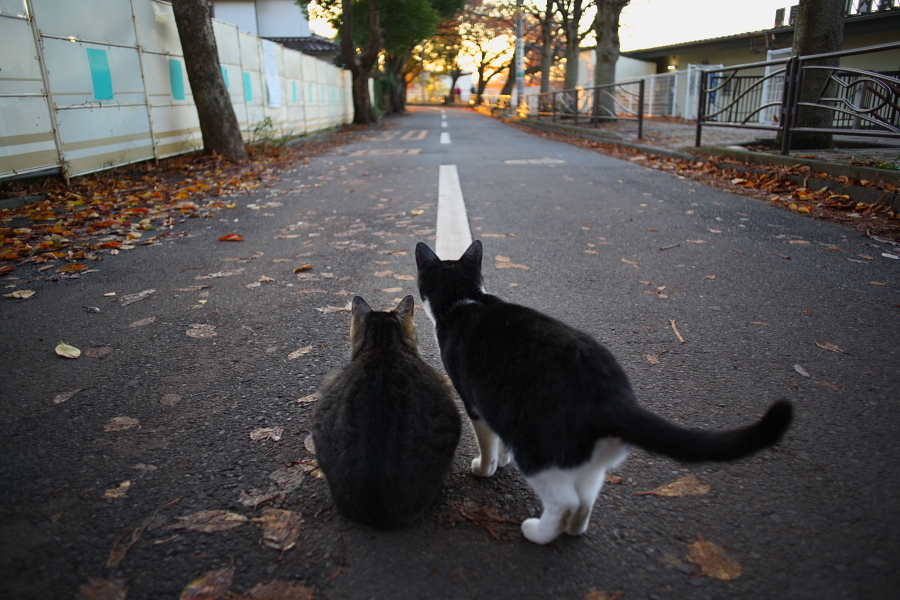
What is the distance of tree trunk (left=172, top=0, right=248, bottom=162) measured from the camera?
9.33m

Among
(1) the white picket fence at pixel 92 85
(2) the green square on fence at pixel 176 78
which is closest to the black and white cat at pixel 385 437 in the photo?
(1) the white picket fence at pixel 92 85

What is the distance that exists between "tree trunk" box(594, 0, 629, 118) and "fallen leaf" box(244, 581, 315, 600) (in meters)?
19.7

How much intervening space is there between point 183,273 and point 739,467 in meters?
3.84

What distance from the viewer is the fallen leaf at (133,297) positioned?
11.6 feet

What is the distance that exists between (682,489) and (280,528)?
1319mm

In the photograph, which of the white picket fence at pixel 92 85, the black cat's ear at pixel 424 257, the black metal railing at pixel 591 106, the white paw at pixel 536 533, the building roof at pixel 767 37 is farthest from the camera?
the building roof at pixel 767 37

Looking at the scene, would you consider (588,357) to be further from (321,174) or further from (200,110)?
(200,110)

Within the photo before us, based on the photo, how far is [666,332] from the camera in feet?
9.78

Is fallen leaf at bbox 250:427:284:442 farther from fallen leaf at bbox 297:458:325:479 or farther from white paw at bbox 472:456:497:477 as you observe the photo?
white paw at bbox 472:456:497:477

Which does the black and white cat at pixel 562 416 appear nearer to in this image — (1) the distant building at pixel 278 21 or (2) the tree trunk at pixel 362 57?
(2) the tree trunk at pixel 362 57

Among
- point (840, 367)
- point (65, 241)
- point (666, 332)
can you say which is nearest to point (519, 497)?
point (666, 332)

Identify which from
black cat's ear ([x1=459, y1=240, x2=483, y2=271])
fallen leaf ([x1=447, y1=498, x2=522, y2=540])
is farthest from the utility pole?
fallen leaf ([x1=447, y1=498, x2=522, y2=540])

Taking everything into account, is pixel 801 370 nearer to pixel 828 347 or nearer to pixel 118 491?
pixel 828 347

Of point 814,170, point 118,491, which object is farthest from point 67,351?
point 814,170
